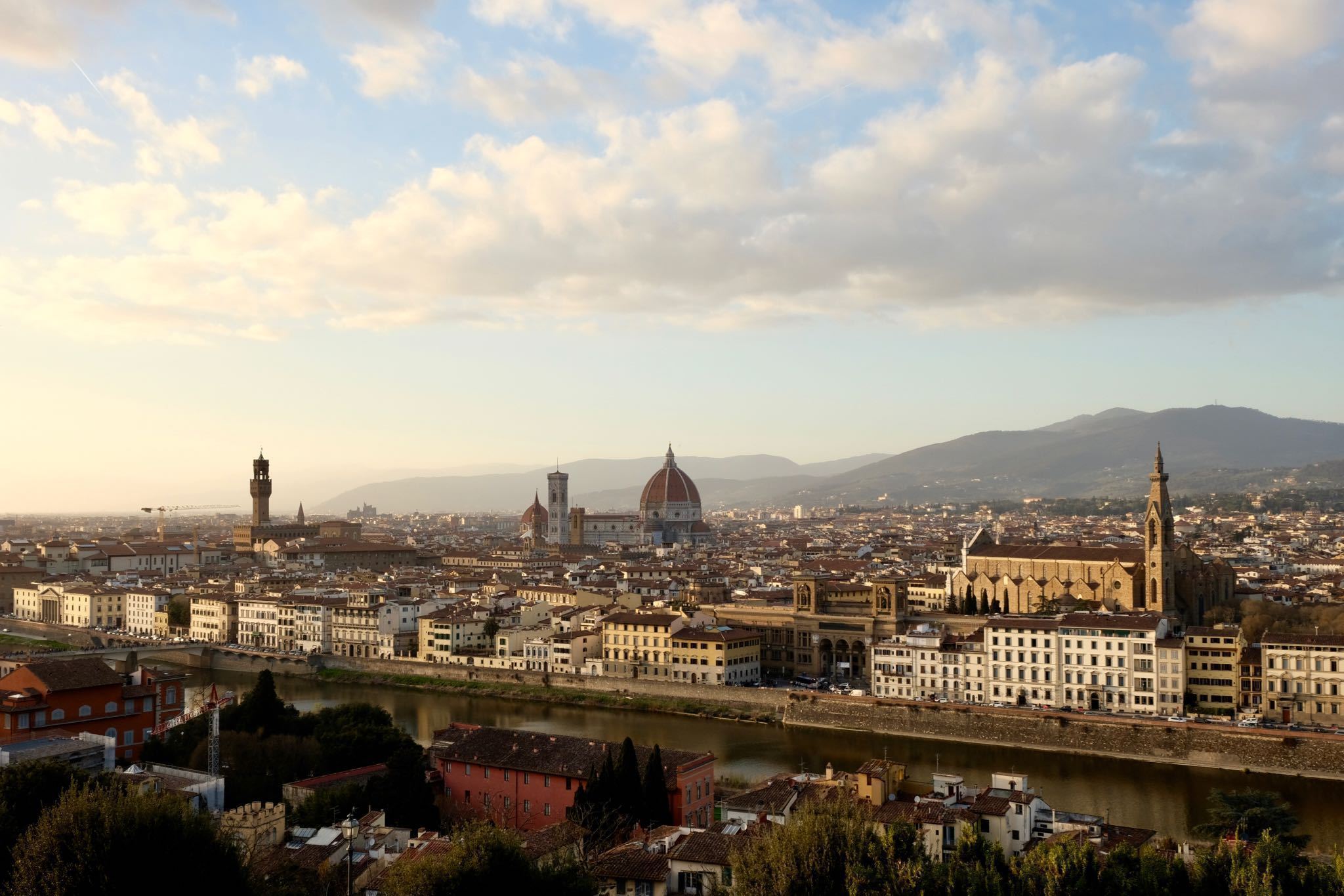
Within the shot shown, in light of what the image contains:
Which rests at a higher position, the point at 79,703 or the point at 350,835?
the point at 79,703

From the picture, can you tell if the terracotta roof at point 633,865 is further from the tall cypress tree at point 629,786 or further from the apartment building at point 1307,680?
the apartment building at point 1307,680

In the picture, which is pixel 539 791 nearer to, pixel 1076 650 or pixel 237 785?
pixel 237 785

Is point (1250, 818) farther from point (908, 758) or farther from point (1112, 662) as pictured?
point (1112, 662)

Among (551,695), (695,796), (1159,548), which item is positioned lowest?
(551,695)

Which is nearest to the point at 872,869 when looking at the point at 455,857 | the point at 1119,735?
the point at 455,857

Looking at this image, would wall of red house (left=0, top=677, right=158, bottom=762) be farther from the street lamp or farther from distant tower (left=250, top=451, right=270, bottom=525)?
distant tower (left=250, top=451, right=270, bottom=525)

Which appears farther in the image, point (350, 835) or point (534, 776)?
point (534, 776)

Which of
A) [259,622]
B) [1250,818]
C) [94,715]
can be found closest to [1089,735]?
[1250,818]

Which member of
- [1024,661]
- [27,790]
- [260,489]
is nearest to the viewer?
[27,790]

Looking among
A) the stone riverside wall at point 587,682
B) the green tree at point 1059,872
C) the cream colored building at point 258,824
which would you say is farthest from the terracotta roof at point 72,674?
the stone riverside wall at point 587,682

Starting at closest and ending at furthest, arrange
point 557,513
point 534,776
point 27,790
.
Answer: point 27,790, point 534,776, point 557,513
